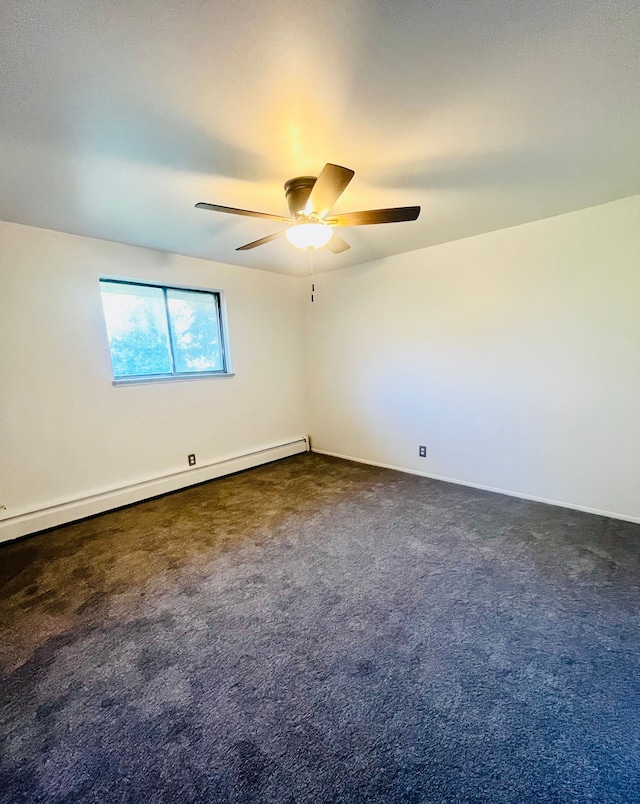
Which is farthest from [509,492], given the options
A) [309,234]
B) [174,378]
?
[174,378]

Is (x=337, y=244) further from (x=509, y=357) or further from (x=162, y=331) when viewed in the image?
(x=162, y=331)

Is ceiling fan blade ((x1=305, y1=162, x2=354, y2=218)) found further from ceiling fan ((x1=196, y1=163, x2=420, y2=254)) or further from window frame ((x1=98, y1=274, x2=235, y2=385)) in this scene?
window frame ((x1=98, y1=274, x2=235, y2=385))

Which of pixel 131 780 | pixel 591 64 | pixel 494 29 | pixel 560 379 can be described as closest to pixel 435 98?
pixel 494 29

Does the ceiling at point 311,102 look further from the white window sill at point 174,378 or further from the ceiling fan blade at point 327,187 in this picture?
the white window sill at point 174,378

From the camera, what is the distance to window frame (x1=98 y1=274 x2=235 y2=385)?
119 inches

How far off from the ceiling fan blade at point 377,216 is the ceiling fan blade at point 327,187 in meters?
0.12

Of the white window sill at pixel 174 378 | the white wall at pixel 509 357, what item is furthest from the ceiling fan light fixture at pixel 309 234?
the white window sill at pixel 174 378

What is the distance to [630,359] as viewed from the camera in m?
2.48

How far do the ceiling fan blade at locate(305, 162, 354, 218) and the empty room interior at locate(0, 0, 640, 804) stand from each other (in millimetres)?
18

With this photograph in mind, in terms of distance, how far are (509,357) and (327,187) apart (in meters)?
2.19

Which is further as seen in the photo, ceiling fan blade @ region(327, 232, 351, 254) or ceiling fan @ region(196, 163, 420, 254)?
ceiling fan blade @ region(327, 232, 351, 254)

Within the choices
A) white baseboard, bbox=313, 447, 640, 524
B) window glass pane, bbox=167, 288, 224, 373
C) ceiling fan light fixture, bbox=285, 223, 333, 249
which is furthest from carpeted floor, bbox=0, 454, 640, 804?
ceiling fan light fixture, bbox=285, 223, 333, 249

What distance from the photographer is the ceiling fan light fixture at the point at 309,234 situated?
1943mm

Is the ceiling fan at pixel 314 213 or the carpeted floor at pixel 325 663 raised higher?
the ceiling fan at pixel 314 213
